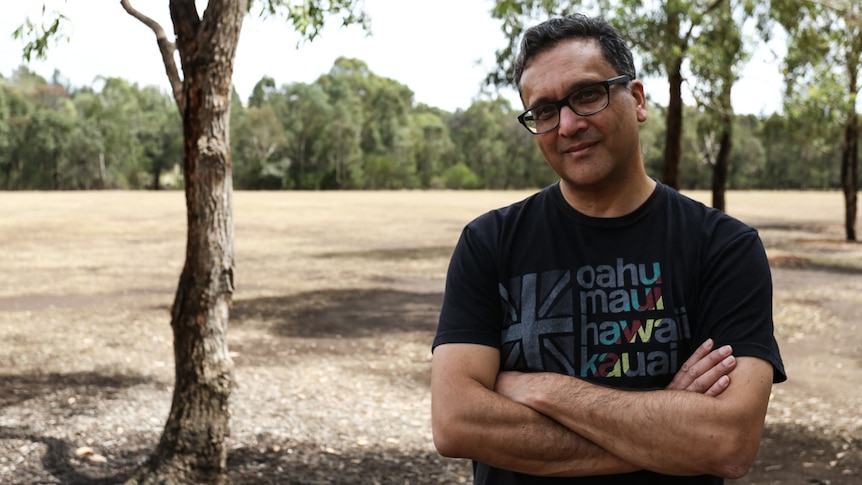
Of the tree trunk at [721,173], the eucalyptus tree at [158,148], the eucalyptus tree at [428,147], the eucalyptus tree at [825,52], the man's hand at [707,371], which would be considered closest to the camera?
the man's hand at [707,371]

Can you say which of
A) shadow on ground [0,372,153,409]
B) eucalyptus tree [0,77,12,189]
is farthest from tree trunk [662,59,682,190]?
eucalyptus tree [0,77,12,189]

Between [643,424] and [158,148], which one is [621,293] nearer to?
[643,424]

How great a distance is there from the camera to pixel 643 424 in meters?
2.35

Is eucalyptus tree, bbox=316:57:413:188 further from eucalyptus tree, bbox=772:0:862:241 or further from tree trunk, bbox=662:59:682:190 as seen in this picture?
tree trunk, bbox=662:59:682:190

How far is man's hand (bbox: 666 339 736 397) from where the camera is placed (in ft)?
7.71

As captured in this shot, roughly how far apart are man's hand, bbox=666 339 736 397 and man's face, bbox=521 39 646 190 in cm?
52

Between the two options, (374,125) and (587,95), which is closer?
(587,95)

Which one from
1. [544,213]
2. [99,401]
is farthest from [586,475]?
[99,401]

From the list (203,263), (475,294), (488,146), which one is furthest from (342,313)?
(488,146)

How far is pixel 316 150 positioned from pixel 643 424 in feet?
331

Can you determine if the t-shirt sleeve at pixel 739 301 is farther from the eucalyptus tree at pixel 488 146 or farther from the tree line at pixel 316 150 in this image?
the eucalyptus tree at pixel 488 146

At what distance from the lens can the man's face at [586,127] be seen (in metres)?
2.44

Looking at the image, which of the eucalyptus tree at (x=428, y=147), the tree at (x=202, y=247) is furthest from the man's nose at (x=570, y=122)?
the eucalyptus tree at (x=428, y=147)

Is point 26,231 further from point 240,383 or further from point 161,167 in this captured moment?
point 161,167
